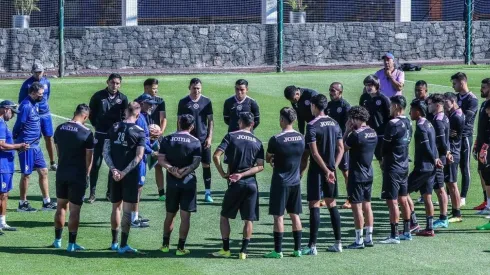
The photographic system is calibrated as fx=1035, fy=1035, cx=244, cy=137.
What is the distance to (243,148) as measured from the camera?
14.4 meters

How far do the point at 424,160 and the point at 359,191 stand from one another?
1.56 meters

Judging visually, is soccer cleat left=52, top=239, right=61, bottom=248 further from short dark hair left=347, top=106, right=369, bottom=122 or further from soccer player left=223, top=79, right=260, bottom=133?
short dark hair left=347, top=106, right=369, bottom=122

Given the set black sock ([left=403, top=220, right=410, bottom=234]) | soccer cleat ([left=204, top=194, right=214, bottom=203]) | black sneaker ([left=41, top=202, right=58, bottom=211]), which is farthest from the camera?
soccer cleat ([left=204, top=194, right=214, bottom=203])

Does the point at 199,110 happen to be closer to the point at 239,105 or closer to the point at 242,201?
the point at 239,105

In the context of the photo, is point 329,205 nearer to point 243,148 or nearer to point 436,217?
point 243,148

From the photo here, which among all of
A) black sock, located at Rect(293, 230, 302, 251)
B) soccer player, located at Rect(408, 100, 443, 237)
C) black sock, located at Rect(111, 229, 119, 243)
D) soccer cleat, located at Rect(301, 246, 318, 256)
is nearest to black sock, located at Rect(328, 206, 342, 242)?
soccer cleat, located at Rect(301, 246, 318, 256)

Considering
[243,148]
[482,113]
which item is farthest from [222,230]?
[482,113]

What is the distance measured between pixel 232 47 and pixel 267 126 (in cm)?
1056

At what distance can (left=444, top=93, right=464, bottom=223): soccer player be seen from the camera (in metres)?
17.1

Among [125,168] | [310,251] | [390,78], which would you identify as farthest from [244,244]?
[390,78]

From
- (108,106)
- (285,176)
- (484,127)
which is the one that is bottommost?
(285,176)

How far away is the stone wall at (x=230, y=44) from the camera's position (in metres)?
33.8

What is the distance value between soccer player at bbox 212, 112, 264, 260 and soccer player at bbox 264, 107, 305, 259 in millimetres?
252

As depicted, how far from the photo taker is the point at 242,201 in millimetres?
14539
